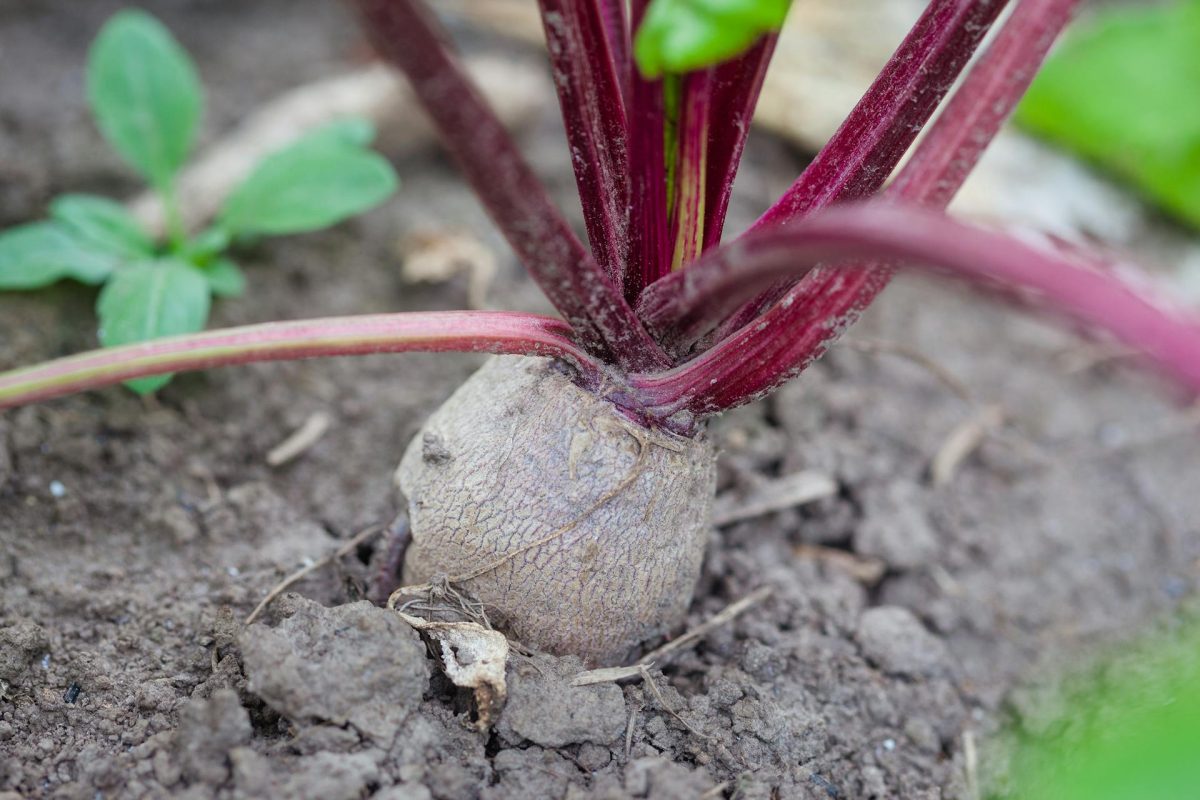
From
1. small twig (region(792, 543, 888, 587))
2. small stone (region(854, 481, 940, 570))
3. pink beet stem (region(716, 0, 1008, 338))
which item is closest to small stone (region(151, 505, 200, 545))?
pink beet stem (region(716, 0, 1008, 338))

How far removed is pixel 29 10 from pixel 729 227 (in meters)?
Answer: 1.92

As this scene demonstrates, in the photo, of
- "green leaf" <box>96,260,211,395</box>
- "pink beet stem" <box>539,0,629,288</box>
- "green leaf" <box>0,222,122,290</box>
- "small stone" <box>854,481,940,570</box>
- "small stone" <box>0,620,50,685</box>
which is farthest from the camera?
"small stone" <box>854,481,940,570</box>

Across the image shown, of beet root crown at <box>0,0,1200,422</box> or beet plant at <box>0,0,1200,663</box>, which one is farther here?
Result: beet plant at <box>0,0,1200,663</box>

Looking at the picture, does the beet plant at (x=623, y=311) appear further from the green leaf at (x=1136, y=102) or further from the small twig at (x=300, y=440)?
the green leaf at (x=1136, y=102)

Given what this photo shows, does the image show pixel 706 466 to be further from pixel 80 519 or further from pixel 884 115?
pixel 80 519

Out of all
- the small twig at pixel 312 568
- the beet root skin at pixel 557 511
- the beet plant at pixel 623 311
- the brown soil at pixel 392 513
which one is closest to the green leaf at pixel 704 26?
the beet plant at pixel 623 311

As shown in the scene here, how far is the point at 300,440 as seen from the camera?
5.72ft

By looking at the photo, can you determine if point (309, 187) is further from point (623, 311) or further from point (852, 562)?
point (852, 562)

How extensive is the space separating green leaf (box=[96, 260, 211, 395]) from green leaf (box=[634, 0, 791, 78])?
0.94 meters

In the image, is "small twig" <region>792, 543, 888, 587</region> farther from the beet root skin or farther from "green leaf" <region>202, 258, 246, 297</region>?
"green leaf" <region>202, 258, 246, 297</region>

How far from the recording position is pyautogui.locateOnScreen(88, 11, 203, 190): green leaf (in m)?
1.84

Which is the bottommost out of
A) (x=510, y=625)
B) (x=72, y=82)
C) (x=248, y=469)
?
(x=248, y=469)

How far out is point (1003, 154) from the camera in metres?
2.57

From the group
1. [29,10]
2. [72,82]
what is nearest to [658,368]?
[72,82]
